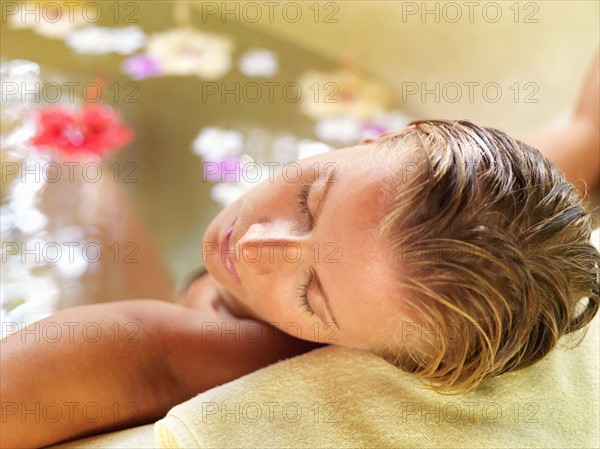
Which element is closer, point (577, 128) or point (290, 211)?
point (290, 211)

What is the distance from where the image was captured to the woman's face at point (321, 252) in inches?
31.2

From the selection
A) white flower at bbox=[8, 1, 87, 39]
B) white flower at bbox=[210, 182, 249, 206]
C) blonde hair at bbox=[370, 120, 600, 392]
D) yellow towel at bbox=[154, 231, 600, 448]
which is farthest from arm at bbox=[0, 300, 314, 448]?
white flower at bbox=[8, 1, 87, 39]

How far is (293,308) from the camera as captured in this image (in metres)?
0.86

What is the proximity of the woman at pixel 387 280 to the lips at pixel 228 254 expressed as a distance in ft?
0.04

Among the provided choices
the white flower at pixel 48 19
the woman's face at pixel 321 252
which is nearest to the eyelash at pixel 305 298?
the woman's face at pixel 321 252

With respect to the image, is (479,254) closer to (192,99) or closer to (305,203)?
(305,203)

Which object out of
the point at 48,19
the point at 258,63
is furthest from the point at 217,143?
the point at 48,19

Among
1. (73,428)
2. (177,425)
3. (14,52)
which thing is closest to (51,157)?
(14,52)

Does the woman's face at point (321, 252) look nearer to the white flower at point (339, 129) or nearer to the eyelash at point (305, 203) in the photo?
the eyelash at point (305, 203)

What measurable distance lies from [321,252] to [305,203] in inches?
2.9

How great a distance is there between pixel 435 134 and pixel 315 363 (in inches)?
11.9

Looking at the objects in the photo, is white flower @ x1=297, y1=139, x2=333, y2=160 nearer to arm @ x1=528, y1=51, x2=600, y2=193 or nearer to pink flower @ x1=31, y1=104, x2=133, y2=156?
pink flower @ x1=31, y1=104, x2=133, y2=156

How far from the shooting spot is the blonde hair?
2.49 feet

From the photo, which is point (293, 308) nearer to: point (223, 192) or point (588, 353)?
point (588, 353)
